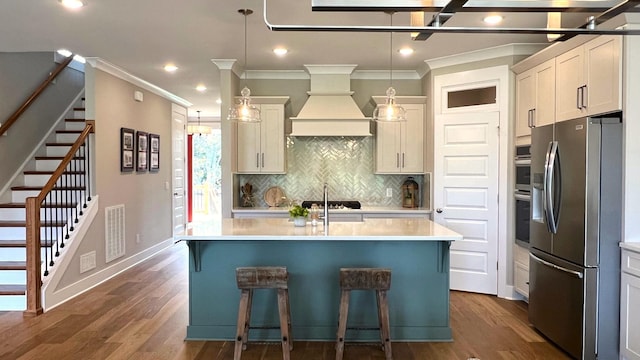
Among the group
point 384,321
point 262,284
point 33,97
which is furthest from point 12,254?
point 384,321

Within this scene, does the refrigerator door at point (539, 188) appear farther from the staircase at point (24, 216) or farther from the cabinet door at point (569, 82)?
the staircase at point (24, 216)

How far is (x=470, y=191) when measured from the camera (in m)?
4.81

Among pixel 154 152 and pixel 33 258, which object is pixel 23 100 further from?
pixel 33 258

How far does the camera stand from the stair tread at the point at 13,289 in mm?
4180

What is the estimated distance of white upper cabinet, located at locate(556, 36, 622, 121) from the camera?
9.87 feet

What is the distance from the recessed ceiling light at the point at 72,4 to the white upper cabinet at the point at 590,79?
3.96 metres

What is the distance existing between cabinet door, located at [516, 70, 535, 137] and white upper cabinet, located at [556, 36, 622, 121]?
1.55ft

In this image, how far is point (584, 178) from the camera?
9.64 ft

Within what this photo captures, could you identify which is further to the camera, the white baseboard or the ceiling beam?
the white baseboard

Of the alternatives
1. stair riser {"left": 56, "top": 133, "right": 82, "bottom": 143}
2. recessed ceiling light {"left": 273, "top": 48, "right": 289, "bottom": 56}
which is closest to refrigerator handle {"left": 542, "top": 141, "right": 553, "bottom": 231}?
recessed ceiling light {"left": 273, "top": 48, "right": 289, "bottom": 56}

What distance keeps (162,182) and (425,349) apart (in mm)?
5473

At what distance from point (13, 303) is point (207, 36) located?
10.6 ft

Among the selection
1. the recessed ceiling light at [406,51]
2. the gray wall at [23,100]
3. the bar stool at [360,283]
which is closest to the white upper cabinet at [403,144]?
the recessed ceiling light at [406,51]

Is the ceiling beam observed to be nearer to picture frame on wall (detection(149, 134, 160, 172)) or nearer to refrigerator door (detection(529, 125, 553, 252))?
refrigerator door (detection(529, 125, 553, 252))
